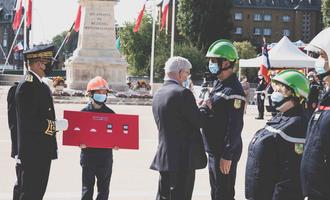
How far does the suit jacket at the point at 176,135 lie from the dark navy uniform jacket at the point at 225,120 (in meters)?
0.19

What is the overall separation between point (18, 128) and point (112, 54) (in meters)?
30.9

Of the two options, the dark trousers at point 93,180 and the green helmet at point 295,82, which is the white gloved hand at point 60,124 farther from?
the green helmet at point 295,82

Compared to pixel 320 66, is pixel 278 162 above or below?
below

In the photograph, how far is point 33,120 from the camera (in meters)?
6.66

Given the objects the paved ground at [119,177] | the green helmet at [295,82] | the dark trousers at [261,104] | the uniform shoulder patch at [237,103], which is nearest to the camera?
the green helmet at [295,82]

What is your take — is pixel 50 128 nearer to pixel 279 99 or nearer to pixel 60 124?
pixel 60 124

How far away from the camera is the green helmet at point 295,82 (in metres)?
6.09

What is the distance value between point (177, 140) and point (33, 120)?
161 centimetres

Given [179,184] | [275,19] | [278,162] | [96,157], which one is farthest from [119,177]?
[275,19]

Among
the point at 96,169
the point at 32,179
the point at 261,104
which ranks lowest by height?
the point at 261,104

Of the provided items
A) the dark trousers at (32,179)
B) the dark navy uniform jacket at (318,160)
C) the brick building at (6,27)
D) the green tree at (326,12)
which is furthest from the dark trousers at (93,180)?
the brick building at (6,27)

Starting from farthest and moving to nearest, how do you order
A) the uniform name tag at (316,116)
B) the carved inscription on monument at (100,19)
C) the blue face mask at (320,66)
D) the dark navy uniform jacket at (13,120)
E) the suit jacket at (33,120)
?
1. the carved inscription on monument at (100,19)
2. the dark navy uniform jacket at (13,120)
3. the suit jacket at (33,120)
4. the blue face mask at (320,66)
5. the uniform name tag at (316,116)

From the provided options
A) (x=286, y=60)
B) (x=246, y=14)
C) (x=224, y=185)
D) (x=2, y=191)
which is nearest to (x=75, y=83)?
(x=286, y=60)

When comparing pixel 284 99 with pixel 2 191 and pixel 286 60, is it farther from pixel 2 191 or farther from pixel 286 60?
pixel 286 60
